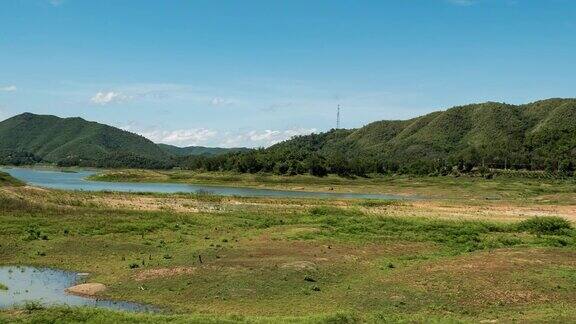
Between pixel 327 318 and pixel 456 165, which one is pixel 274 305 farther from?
pixel 456 165

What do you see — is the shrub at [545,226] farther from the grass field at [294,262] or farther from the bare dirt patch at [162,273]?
the bare dirt patch at [162,273]

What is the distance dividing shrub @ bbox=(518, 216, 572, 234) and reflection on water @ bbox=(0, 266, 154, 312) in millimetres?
37422

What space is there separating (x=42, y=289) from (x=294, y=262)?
13.5m

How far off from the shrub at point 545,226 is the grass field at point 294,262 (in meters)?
0.14

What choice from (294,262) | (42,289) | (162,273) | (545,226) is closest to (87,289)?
(42,289)

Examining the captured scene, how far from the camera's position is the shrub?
47.8 metres

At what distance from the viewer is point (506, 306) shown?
79.9ft

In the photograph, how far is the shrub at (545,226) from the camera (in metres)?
47.8

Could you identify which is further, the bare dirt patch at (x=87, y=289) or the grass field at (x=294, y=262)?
the bare dirt patch at (x=87, y=289)

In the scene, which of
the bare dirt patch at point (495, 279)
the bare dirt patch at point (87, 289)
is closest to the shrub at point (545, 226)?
the bare dirt patch at point (495, 279)

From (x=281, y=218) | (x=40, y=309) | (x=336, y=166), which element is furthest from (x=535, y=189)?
(x=40, y=309)

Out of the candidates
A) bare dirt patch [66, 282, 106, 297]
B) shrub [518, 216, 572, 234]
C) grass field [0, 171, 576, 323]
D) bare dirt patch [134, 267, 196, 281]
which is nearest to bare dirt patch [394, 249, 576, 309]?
grass field [0, 171, 576, 323]

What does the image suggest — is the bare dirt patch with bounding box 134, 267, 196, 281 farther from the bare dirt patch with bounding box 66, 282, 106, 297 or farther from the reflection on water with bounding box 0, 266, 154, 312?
the reflection on water with bounding box 0, 266, 154, 312

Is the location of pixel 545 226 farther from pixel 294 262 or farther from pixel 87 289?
pixel 87 289
